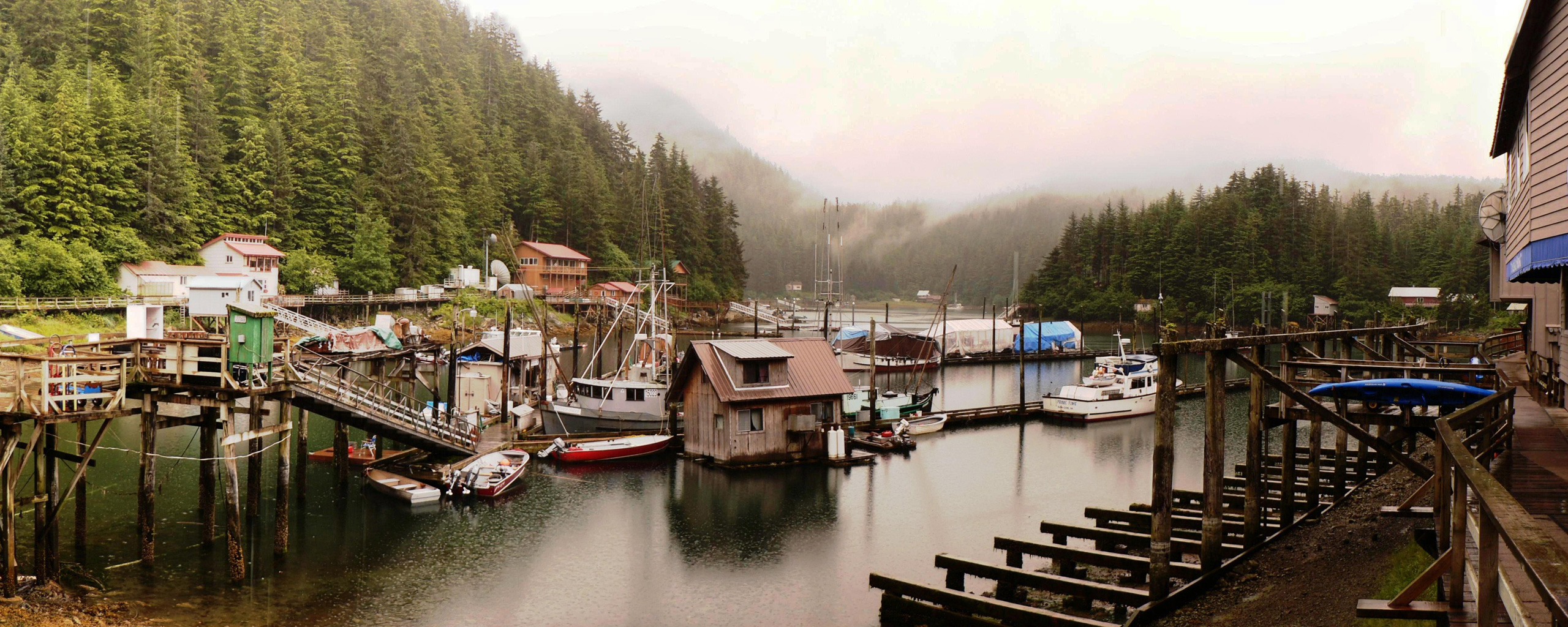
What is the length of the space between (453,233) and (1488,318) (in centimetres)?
11108

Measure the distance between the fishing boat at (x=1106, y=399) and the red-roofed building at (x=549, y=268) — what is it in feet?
222

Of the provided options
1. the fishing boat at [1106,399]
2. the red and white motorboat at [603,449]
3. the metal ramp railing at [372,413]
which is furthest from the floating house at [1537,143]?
the fishing boat at [1106,399]

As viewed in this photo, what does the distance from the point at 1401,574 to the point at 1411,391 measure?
2.81 meters

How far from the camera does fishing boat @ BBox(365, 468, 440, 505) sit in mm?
28469

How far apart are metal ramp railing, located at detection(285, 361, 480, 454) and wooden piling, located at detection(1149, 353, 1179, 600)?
19.7 m

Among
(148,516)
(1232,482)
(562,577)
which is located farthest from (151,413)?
(1232,482)

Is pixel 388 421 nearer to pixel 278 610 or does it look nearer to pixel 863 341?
pixel 278 610

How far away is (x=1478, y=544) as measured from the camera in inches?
222

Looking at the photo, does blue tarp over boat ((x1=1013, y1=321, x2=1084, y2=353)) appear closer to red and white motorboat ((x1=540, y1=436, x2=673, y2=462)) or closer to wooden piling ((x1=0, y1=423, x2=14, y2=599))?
red and white motorboat ((x1=540, y1=436, x2=673, y2=462))

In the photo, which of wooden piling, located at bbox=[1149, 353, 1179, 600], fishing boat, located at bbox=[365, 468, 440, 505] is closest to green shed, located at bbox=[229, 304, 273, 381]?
fishing boat, located at bbox=[365, 468, 440, 505]

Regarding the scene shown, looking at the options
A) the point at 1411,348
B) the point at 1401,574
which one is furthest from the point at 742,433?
the point at 1401,574

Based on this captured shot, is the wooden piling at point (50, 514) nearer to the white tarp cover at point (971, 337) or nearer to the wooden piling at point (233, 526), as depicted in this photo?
the wooden piling at point (233, 526)

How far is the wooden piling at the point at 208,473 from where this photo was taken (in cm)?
2297

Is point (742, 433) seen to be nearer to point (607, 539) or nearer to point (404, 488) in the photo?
point (607, 539)
